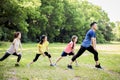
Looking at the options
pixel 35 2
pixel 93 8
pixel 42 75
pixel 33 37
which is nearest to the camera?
pixel 42 75

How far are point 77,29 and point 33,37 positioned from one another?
60.4 ft

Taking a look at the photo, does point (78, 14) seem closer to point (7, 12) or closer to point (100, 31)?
point (100, 31)

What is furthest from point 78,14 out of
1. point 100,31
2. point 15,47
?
point 15,47

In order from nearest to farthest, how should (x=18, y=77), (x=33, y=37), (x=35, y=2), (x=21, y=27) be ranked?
(x=18, y=77)
(x=21, y=27)
(x=35, y=2)
(x=33, y=37)

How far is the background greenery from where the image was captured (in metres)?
45.8

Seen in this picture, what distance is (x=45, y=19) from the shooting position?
203 ft

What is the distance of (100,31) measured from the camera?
310 feet

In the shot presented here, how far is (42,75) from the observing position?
11.4 m

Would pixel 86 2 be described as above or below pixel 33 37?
above

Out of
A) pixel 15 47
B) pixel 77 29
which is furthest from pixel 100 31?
pixel 15 47

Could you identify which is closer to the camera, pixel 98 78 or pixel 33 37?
pixel 98 78

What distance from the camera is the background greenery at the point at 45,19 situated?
45.8 meters

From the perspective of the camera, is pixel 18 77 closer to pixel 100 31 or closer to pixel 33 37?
pixel 33 37

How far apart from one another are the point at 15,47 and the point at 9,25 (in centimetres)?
4114
